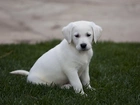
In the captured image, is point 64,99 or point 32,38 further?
point 32,38

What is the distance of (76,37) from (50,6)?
7.99 meters

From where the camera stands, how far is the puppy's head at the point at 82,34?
15.8ft

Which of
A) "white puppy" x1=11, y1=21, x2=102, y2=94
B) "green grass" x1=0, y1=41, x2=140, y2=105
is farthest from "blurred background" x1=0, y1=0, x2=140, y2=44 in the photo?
"white puppy" x1=11, y1=21, x2=102, y2=94

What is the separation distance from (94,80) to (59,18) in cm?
582

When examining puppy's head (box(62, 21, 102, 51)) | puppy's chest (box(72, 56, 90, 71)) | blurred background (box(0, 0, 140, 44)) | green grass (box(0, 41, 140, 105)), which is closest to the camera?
green grass (box(0, 41, 140, 105))

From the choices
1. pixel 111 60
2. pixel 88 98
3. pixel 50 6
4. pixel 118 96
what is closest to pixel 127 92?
pixel 118 96

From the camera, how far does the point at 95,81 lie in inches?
222

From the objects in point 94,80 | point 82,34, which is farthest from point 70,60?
point 94,80

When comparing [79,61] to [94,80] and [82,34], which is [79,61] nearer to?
[82,34]

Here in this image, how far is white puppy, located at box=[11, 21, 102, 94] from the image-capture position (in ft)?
15.9

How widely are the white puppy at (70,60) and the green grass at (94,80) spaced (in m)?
0.14

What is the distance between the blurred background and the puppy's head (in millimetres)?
4218

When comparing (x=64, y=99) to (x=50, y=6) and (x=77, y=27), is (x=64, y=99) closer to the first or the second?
(x=77, y=27)

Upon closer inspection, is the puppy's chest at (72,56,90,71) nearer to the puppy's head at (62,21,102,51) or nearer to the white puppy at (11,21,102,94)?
the white puppy at (11,21,102,94)
